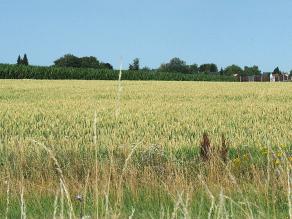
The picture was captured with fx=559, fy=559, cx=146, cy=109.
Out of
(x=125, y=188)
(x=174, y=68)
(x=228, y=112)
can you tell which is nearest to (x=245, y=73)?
(x=174, y=68)

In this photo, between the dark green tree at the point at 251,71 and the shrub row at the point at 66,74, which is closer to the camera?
the shrub row at the point at 66,74

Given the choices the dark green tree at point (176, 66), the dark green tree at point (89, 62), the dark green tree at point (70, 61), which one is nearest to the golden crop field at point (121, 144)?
the dark green tree at point (89, 62)

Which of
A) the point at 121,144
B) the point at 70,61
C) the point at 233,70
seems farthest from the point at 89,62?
the point at 121,144

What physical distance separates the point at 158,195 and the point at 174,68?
128535 mm

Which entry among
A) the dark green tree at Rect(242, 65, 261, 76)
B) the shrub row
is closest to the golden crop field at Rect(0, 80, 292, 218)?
the shrub row

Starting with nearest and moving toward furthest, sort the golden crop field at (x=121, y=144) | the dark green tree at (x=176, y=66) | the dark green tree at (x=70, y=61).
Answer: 1. the golden crop field at (x=121, y=144)
2. the dark green tree at (x=70, y=61)
3. the dark green tree at (x=176, y=66)

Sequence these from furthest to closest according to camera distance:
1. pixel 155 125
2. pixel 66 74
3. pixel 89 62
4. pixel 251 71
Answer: pixel 251 71 < pixel 89 62 < pixel 66 74 < pixel 155 125

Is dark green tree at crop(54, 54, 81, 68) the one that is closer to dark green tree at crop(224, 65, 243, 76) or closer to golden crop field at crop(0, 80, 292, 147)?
dark green tree at crop(224, 65, 243, 76)

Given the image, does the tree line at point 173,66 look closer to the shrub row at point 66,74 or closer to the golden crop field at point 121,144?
the shrub row at point 66,74

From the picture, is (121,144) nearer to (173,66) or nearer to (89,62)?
(89,62)

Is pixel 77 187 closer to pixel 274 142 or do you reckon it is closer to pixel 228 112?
pixel 274 142

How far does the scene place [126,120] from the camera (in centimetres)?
1167

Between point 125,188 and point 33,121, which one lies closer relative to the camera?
point 125,188

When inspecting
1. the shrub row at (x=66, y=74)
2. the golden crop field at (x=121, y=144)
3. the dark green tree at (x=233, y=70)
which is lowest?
the golden crop field at (x=121, y=144)
